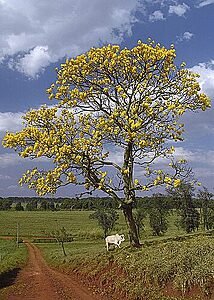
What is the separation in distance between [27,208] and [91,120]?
157 m

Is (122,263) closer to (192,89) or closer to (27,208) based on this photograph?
(192,89)

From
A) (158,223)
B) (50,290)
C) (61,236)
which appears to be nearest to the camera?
(50,290)

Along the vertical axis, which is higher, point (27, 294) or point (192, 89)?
point (192, 89)

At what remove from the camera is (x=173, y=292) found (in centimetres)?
1388

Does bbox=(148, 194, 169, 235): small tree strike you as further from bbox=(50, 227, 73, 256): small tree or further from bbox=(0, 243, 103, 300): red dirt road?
bbox=(0, 243, 103, 300): red dirt road

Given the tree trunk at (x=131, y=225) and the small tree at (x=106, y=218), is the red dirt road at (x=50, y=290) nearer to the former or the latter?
the tree trunk at (x=131, y=225)

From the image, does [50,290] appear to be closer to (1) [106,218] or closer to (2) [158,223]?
(1) [106,218]

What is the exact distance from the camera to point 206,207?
192 ft

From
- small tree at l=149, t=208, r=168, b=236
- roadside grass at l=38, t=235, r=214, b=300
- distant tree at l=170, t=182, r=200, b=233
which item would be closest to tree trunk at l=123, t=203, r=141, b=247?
roadside grass at l=38, t=235, r=214, b=300

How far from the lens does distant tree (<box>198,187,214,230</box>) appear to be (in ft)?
192

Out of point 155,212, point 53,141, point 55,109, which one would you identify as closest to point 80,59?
point 55,109

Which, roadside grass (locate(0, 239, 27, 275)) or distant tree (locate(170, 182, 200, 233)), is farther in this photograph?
distant tree (locate(170, 182, 200, 233))

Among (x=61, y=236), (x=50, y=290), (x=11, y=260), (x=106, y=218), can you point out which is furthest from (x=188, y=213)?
(x=50, y=290)

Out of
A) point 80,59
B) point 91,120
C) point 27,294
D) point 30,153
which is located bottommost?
point 27,294
